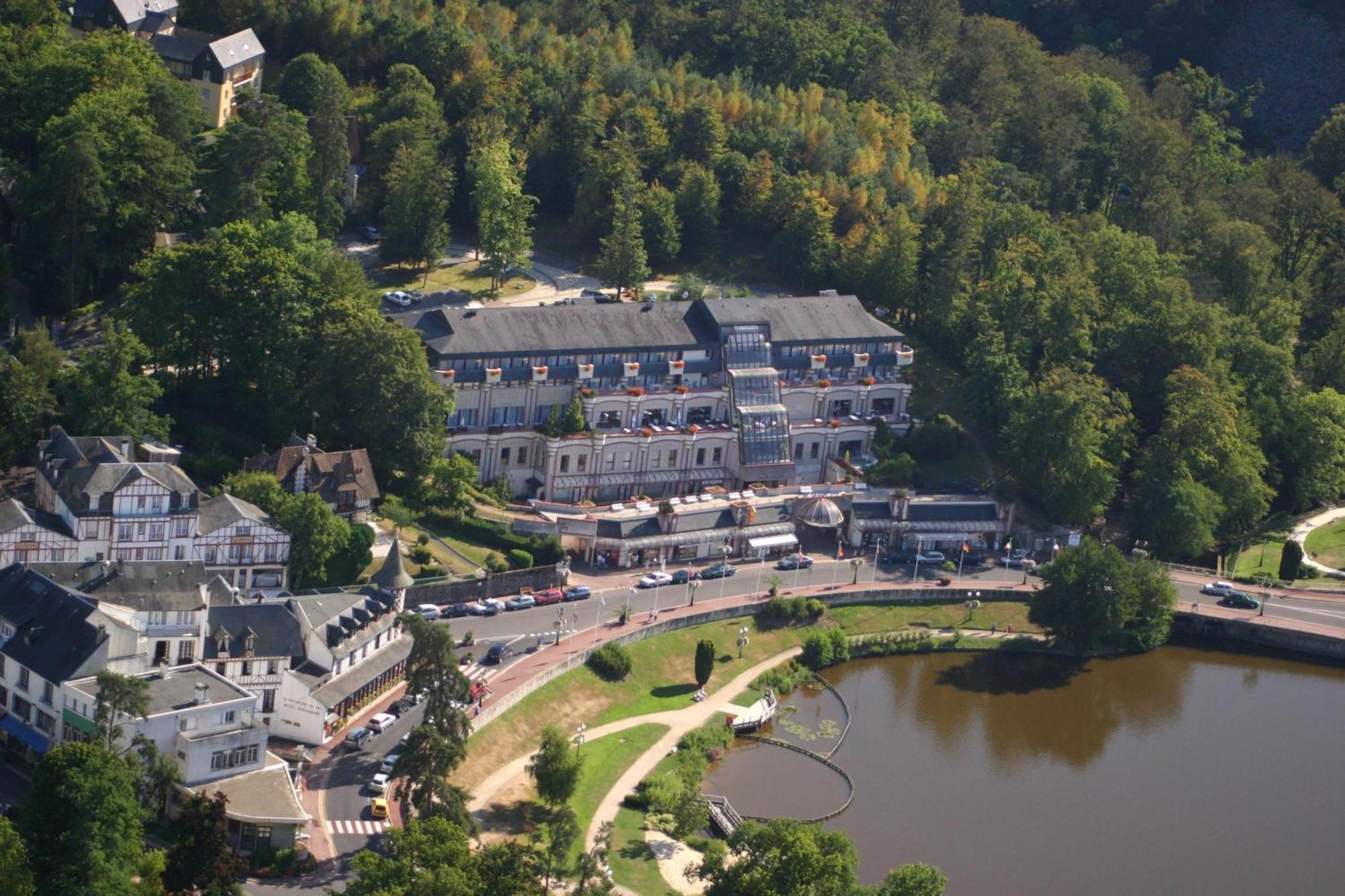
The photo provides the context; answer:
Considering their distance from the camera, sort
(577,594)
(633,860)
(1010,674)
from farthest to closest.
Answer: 1. (1010,674)
2. (577,594)
3. (633,860)

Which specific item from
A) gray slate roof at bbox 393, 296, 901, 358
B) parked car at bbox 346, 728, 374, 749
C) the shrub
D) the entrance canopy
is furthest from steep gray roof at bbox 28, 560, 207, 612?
the entrance canopy

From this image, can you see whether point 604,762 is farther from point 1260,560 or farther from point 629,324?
point 1260,560

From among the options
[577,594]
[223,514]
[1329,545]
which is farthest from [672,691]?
[1329,545]

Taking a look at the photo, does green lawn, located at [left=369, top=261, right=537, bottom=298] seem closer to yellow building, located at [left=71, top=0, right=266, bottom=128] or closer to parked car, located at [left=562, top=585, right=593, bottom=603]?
yellow building, located at [left=71, top=0, right=266, bottom=128]

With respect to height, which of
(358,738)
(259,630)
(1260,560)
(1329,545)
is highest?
(259,630)

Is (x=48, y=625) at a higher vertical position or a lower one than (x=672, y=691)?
higher

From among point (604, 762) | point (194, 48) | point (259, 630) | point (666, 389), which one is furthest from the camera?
point (194, 48)

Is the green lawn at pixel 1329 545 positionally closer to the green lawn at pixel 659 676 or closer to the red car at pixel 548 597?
the green lawn at pixel 659 676
